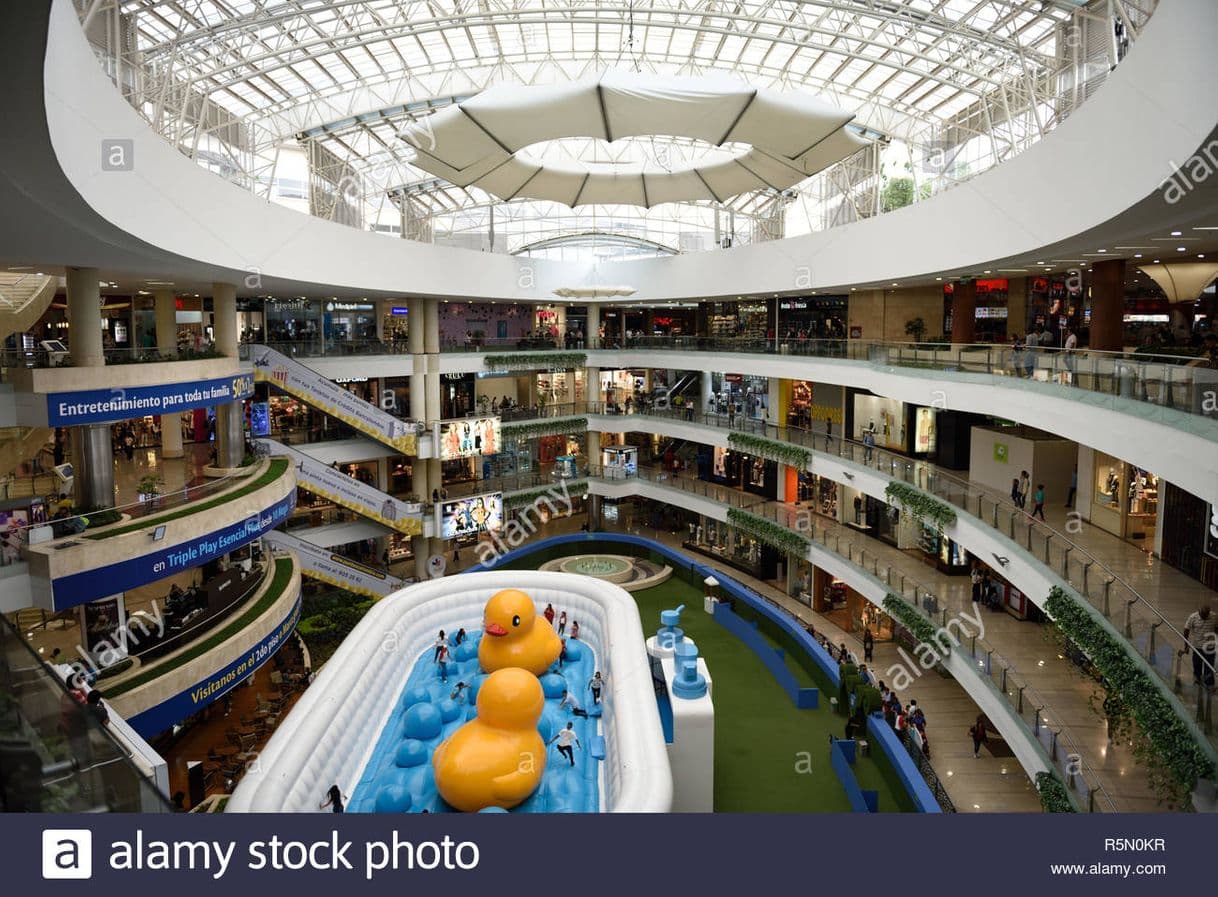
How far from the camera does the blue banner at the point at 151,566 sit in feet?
42.9

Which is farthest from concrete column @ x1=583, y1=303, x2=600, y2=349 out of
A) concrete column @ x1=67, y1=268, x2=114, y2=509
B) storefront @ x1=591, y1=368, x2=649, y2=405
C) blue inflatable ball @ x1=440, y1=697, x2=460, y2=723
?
blue inflatable ball @ x1=440, y1=697, x2=460, y2=723

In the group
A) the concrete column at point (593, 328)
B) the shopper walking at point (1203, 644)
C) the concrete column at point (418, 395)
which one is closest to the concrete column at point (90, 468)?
the concrete column at point (418, 395)

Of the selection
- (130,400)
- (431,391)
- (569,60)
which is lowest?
(431,391)

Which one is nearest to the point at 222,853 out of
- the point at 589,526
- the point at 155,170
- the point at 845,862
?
the point at 845,862

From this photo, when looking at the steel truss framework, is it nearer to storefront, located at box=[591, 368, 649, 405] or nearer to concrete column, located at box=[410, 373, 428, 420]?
concrete column, located at box=[410, 373, 428, 420]

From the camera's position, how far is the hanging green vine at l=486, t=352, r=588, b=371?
32938mm

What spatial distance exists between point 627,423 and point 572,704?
23.6m

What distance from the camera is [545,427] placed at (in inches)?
1346

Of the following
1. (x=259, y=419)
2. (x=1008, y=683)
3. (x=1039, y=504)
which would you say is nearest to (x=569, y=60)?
(x=259, y=419)

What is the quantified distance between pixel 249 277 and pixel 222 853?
1741 centimetres

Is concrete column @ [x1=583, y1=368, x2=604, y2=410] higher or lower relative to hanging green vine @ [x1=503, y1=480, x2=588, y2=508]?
higher

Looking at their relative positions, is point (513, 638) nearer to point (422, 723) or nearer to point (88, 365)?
point (422, 723)

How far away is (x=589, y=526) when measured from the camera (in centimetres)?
3656

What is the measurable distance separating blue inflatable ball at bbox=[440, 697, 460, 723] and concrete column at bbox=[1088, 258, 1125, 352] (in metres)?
15.0
